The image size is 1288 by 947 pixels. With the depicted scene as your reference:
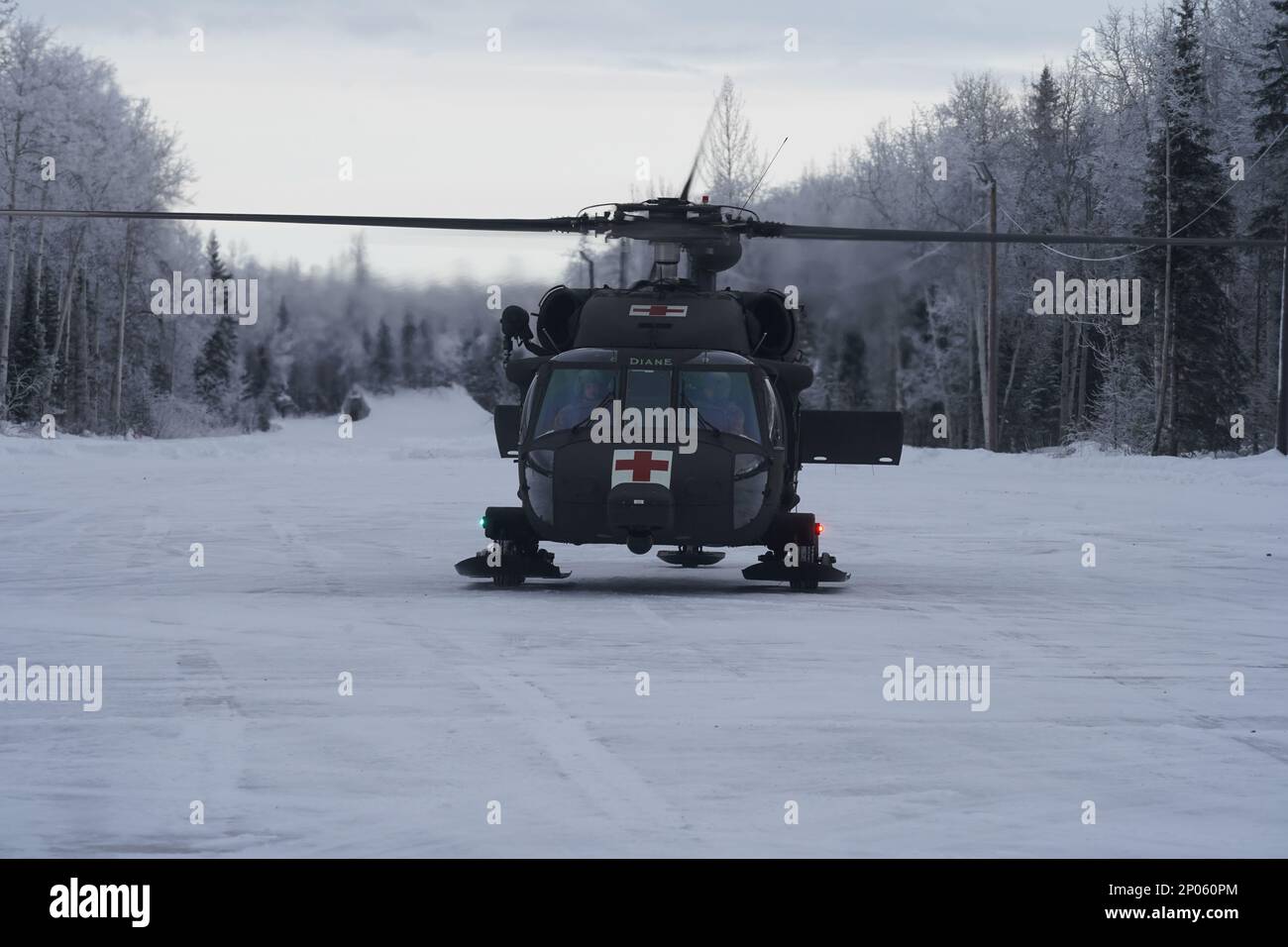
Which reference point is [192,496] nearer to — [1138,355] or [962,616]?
[962,616]

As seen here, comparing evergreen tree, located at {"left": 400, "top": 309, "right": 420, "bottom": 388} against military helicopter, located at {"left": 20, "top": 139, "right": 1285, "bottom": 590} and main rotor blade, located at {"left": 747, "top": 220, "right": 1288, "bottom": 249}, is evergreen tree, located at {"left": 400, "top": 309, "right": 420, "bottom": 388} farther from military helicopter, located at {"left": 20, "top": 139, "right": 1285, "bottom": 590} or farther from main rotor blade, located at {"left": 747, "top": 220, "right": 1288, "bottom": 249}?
main rotor blade, located at {"left": 747, "top": 220, "right": 1288, "bottom": 249}

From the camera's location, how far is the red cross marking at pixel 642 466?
14680mm

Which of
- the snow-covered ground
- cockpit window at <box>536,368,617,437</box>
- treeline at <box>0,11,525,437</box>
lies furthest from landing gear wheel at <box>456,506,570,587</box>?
treeline at <box>0,11,525,437</box>

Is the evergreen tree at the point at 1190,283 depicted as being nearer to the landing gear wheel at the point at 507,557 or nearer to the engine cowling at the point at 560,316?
the engine cowling at the point at 560,316

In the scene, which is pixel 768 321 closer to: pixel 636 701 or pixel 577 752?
pixel 636 701

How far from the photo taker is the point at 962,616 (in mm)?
13727

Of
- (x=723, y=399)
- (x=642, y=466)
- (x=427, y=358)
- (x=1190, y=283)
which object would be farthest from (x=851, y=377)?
(x=642, y=466)

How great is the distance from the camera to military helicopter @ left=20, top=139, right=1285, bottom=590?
14.7 metres

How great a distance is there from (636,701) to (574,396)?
6117 mm

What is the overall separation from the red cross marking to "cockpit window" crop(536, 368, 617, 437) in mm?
665

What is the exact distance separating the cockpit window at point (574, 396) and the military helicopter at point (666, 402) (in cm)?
1
